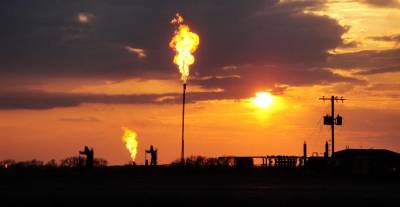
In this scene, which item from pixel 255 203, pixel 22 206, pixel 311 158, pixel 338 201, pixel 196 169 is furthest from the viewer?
pixel 311 158

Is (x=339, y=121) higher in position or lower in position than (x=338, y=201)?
higher

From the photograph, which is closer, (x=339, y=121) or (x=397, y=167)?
(x=397, y=167)

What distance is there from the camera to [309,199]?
2966cm

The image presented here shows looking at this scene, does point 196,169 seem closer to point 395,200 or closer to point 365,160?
point 365,160

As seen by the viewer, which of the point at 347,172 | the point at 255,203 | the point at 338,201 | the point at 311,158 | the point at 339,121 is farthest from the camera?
the point at 339,121

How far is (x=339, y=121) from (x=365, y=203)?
7279 centimetres

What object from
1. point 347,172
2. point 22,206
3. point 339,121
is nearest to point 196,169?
point 347,172

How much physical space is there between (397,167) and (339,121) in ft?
64.0

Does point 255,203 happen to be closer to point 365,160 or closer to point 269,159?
point 365,160

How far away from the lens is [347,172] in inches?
3184

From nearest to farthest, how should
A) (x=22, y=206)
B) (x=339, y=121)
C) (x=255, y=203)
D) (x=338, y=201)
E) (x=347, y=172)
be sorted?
(x=22, y=206) < (x=255, y=203) < (x=338, y=201) < (x=347, y=172) < (x=339, y=121)

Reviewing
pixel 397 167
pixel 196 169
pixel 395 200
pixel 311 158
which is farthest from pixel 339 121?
pixel 395 200

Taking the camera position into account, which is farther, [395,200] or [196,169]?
[196,169]

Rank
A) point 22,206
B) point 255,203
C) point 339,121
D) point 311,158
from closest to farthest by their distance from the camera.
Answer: point 22,206 → point 255,203 → point 311,158 → point 339,121
